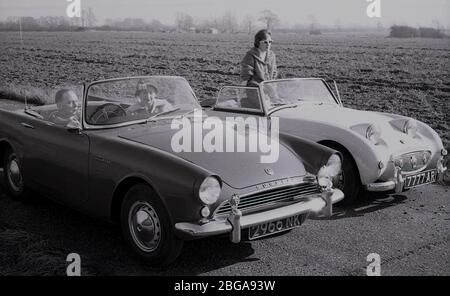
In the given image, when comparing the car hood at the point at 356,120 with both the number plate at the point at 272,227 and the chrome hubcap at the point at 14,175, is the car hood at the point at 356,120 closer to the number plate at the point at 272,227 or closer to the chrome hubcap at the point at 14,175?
the number plate at the point at 272,227

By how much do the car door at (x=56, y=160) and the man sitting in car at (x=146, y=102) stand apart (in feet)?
1.73

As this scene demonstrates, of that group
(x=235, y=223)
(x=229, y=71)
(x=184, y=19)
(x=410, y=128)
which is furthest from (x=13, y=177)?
(x=184, y=19)

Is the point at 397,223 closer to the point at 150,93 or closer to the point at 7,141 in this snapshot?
the point at 150,93

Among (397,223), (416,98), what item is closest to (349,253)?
(397,223)

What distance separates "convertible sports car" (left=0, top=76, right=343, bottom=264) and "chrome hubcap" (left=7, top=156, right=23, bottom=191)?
0.04 metres

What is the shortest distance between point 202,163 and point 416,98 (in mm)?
10474

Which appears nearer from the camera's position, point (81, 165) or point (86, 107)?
point (81, 165)

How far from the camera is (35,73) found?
17391 millimetres

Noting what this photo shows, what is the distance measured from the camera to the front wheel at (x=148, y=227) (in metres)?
2.96

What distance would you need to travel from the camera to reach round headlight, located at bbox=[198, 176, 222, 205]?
9.34 ft

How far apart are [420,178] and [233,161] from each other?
7.02 feet

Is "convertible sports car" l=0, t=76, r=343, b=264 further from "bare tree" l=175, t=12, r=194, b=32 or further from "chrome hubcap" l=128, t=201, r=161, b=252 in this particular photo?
"bare tree" l=175, t=12, r=194, b=32

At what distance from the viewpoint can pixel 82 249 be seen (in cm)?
340

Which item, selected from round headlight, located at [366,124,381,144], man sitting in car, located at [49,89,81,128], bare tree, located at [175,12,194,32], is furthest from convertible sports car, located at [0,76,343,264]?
bare tree, located at [175,12,194,32]
